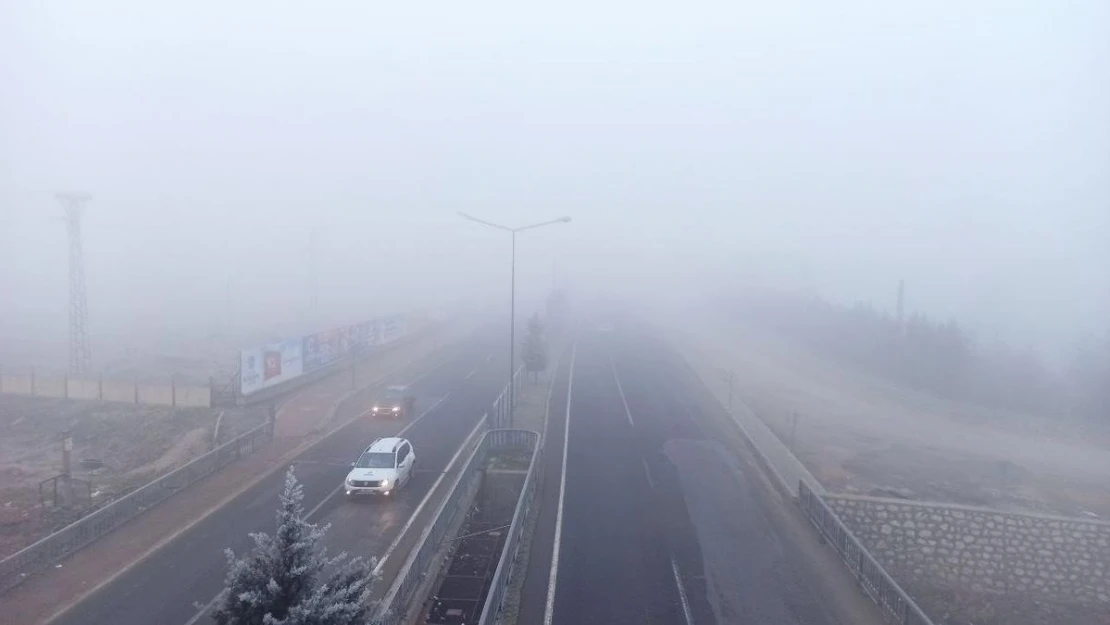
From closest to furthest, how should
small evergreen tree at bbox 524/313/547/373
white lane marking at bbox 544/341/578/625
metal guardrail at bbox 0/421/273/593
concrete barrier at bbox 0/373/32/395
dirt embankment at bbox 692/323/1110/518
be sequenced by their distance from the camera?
white lane marking at bbox 544/341/578/625 < metal guardrail at bbox 0/421/273/593 < dirt embankment at bbox 692/323/1110/518 < concrete barrier at bbox 0/373/32/395 < small evergreen tree at bbox 524/313/547/373

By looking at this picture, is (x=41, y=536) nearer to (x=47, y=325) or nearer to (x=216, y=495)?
(x=216, y=495)

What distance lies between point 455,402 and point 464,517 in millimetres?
15317

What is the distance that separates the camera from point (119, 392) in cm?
3059

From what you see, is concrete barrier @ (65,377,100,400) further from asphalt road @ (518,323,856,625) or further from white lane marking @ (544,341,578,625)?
white lane marking @ (544,341,578,625)

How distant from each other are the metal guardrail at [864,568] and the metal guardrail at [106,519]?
15074 mm

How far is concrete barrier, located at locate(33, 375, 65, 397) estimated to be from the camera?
31500 millimetres

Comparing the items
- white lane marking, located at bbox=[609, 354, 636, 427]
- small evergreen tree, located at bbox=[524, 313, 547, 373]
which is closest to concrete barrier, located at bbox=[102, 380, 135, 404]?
small evergreen tree, located at bbox=[524, 313, 547, 373]

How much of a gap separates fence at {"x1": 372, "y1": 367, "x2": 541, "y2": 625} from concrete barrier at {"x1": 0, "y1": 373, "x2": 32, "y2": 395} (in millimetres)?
23102

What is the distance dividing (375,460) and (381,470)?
0.53 metres

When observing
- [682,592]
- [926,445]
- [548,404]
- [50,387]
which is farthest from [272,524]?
[926,445]

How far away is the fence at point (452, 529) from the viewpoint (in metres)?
11.4

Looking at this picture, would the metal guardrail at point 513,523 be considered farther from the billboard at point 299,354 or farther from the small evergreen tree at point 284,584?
the billboard at point 299,354

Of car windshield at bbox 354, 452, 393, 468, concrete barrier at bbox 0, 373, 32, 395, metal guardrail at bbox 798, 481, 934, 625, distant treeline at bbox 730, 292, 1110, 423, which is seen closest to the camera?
Answer: metal guardrail at bbox 798, 481, 934, 625

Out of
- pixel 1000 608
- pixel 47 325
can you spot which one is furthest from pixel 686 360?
pixel 47 325
